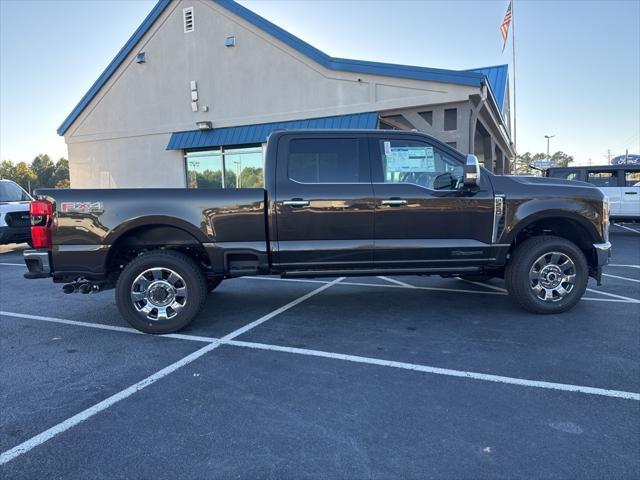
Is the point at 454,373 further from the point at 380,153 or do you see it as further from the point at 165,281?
the point at 165,281

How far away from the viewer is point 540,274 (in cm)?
501

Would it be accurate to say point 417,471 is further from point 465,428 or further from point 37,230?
point 37,230

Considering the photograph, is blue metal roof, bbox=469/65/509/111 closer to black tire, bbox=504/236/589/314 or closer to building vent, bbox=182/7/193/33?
building vent, bbox=182/7/193/33

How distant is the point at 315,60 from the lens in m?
13.0

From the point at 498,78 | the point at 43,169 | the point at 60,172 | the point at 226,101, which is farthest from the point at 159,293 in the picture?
the point at 43,169

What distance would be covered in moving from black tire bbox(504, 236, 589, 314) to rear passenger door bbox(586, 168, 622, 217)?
10.7 meters

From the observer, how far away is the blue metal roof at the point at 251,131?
1229cm

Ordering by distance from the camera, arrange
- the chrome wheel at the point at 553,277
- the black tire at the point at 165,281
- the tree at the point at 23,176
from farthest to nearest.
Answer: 1. the tree at the point at 23,176
2. the chrome wheel at the point at 553,277
3. the black tire at the point at 165,281

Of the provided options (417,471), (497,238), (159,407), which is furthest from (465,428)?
(497,238)

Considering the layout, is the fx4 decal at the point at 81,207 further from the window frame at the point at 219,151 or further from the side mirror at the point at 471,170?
the window frame at the point at 219,151

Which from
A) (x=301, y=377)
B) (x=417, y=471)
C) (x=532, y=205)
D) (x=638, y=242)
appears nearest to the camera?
(x=417, y=471)

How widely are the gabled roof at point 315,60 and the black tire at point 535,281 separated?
700 cm

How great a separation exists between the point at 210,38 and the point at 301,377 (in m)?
14.4

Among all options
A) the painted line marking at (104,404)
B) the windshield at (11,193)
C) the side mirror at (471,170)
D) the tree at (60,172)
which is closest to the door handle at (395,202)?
the side mirror at (471,170)
